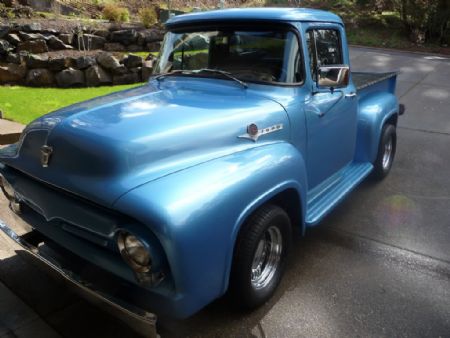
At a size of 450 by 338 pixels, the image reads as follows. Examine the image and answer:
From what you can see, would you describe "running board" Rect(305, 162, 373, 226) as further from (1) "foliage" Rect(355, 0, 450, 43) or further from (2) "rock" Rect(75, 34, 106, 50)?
(1) "foliage" Rect(355, 0, 450, 43)

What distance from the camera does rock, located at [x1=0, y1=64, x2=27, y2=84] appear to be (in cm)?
851

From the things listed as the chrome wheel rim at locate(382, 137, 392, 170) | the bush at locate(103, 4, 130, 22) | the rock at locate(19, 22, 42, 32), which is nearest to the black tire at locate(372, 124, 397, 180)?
the chrome wheel rim at locate(382, 137, 392, 170)

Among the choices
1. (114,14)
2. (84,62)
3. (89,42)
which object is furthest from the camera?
(114,14)

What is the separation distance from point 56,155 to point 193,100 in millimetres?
982

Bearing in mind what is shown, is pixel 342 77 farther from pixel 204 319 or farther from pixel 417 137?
pixel 417 137

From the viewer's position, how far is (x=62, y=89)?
8398 millimetres

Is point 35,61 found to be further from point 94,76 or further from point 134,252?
point 134,252

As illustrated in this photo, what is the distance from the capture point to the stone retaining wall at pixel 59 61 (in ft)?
28.1

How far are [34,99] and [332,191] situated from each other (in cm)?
Result: 598

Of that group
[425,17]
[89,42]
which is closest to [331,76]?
[89,42]

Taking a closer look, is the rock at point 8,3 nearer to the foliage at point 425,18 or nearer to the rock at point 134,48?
the rock at point 134,48

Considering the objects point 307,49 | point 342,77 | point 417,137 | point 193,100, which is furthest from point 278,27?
point 417,137

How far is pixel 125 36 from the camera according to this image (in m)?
10.6

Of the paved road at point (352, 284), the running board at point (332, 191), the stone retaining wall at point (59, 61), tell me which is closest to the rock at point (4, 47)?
the stone retaining wall at point (59, 61)
